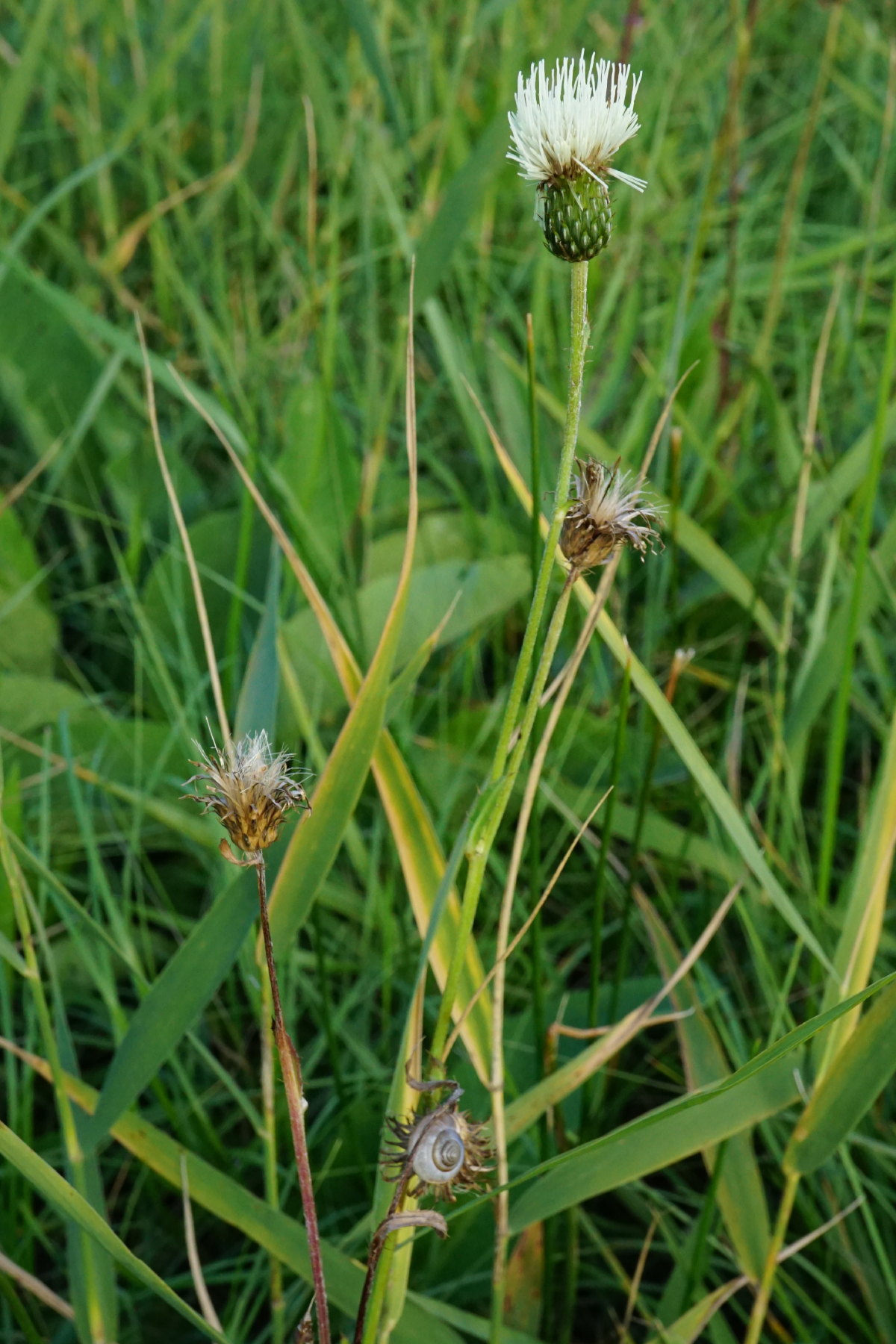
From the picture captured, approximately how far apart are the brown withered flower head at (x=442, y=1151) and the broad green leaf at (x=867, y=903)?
25cm

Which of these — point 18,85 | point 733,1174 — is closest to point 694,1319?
point 733,1174

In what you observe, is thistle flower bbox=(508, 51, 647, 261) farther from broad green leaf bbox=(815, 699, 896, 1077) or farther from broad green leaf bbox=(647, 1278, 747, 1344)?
broad green leaf bbox=(647, 1278, 747, 1344)

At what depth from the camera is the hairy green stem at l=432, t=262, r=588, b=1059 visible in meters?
0.36

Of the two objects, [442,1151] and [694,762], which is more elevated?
[694,762]

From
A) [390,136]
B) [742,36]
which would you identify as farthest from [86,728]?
[390,136]

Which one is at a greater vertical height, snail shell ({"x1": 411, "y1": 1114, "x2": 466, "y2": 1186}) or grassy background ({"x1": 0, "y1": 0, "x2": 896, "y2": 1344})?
grassy background ({"x1": 0, "y1": 0, "x2": 896, "y2": 1344})

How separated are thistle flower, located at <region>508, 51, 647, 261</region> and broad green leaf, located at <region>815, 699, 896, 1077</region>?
39 centimetres

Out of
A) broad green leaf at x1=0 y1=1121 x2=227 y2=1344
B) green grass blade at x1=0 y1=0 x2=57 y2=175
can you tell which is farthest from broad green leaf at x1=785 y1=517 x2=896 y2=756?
green grass blade at x1=0 y1=0 x2=57 y2=175

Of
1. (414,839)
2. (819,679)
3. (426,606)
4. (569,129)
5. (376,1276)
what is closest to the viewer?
(569,129)

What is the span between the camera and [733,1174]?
0.66 metres

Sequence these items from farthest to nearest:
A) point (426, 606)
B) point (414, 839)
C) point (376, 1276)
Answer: point (426, 606) → point (414, 839) → point (376, 1276)

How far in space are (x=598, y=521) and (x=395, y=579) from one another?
26.6 inches

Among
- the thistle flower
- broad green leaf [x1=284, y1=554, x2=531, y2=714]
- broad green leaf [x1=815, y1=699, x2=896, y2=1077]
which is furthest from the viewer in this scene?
broad green leaf [x1=284, y1=554, x2=531, y2=714]

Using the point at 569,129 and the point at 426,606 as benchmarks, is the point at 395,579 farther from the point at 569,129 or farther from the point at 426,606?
the point at 569,129
